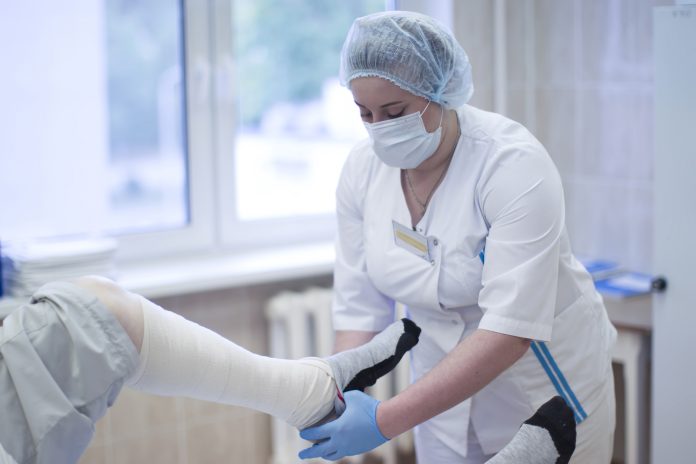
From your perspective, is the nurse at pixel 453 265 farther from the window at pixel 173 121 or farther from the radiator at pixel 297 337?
the window at pixel 173 121

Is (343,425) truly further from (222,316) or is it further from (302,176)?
(302,176)

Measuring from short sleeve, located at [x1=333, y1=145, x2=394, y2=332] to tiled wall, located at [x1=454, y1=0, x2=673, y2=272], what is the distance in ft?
4.02

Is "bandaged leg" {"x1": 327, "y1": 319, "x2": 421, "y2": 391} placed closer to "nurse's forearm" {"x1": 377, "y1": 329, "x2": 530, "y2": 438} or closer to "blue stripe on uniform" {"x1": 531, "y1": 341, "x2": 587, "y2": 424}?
"nurse's forearm" {"x1": 377, "y1": 329, "x2": 530, "y2": 438}

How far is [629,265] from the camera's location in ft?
9.19

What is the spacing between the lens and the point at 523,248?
1525 mm

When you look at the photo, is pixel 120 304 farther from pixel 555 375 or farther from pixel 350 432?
pixel 555 375

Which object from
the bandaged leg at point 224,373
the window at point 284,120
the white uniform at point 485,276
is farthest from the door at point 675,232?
the window at point 284,120

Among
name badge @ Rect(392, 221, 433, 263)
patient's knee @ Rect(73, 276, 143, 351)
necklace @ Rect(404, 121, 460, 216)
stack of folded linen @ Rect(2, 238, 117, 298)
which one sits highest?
necklace @ Rect(404, 121, 460, 216)

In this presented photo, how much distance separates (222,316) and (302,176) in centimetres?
66

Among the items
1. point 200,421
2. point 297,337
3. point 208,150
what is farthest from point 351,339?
point 208,150

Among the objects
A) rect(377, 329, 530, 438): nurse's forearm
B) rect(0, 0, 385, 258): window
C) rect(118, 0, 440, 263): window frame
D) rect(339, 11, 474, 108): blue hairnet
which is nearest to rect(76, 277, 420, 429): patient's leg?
rect(377, 329, 530, 438): nurse's forearm

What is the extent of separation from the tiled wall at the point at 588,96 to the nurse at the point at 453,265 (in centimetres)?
106

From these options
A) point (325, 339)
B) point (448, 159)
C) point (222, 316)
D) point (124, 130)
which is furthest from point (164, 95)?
point (448, 159)

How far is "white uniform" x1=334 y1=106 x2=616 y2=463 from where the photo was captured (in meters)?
1.54
